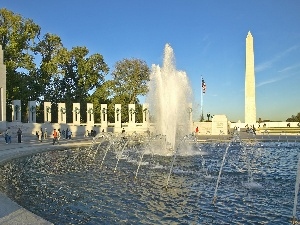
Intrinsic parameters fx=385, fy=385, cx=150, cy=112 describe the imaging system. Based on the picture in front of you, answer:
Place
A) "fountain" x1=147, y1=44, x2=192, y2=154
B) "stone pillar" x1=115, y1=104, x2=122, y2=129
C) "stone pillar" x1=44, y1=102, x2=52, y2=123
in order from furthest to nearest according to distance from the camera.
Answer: "stone pillar" x1=115, y1=104, x2=122, y2=129
"stone pillar" x1=44, y1=102, x2=52, y2=123
"fountain" x1=147, y1=44, x2=192, y2=154

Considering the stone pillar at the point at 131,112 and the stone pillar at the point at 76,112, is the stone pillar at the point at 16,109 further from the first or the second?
the stone pillar at the point at 131,112

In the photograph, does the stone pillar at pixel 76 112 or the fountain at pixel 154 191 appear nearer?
the fountain at pixel 154 191

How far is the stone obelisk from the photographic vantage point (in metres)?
53.5

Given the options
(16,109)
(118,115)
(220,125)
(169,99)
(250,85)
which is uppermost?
(250,85)

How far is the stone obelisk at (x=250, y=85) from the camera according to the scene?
53500 mm

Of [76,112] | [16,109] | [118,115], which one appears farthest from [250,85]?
[16,109]

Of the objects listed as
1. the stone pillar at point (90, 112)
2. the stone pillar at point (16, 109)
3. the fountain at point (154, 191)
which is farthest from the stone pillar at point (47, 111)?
the fountain at point (154, 191)

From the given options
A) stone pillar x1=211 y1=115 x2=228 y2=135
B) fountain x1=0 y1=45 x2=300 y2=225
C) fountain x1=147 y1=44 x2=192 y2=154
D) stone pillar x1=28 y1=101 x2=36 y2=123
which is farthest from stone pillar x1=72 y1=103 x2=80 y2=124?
fountain x1=0 y1=45 x2=300 y2=225

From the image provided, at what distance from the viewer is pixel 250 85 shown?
5488 cm

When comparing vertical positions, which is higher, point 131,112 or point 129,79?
point 129,79

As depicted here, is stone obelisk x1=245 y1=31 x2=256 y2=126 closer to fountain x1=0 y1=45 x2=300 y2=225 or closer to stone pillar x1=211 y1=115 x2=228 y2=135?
stone pillar x1=211 y1=115 x2=228 y2=135

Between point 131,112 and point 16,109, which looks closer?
point 16,109

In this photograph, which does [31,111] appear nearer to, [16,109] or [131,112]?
[16,109]

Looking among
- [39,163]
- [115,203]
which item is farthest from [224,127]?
[115,203]
